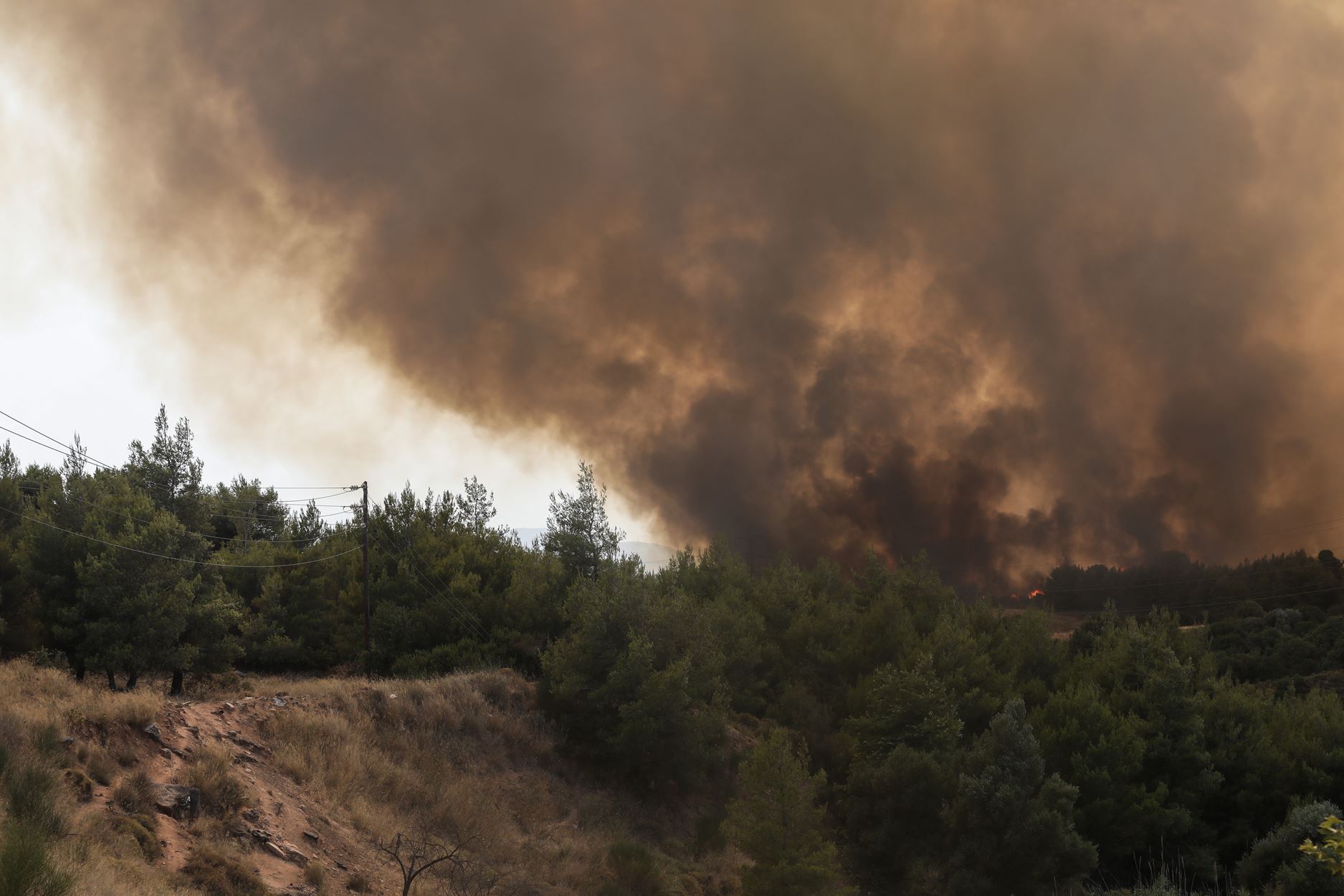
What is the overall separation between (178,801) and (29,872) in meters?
8.58

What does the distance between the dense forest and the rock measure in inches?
649

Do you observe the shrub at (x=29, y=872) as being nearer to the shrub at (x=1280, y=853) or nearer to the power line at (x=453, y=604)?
the power line at (x=453, y=604)

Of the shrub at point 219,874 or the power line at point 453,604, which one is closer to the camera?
the shrub at point 219,874

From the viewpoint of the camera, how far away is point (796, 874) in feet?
87.5

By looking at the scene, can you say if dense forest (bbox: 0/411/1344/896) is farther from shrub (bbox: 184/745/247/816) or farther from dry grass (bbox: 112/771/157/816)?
dry grass (bbox: 112/771/157/816)

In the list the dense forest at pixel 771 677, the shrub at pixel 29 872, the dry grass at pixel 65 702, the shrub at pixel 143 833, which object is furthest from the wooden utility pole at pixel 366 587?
the shrub at pixel 29 872

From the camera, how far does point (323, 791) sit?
2677 cm

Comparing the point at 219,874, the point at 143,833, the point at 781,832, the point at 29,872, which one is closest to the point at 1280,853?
the point at 781,832

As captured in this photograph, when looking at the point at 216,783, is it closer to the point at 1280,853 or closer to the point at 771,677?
the point at 771,677

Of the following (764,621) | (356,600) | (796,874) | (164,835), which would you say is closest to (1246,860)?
(796,874)

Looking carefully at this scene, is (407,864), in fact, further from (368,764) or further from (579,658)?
(579,658)

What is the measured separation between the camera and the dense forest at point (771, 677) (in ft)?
115

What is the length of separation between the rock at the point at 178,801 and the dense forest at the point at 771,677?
16487 millimetres

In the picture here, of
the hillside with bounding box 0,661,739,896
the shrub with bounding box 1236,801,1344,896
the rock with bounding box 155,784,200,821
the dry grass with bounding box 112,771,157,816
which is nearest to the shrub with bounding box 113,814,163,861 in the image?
the hillside with bounding box 0,661,739,896
